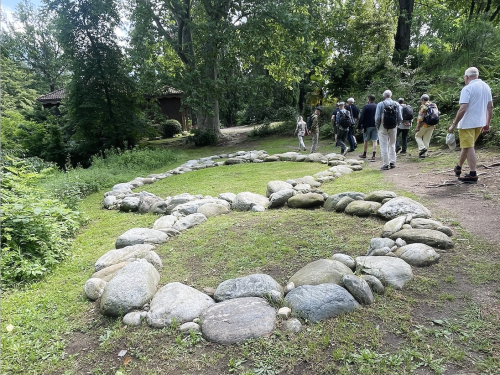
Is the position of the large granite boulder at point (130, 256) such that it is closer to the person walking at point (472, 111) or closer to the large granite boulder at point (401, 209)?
the large granite boulder at point (401, 209)

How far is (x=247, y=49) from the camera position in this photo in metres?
17.6

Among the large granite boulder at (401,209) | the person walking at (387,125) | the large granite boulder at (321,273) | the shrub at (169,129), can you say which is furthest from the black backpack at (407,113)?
the shrub at (169,129)

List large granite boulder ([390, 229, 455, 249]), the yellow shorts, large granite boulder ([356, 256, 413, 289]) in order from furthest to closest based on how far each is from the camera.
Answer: the yellow shorts
large granite boulder ([390, 229, 455, 249])
large granite boulder ([356, 256, 413, 289])

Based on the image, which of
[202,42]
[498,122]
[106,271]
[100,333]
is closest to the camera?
[100,333]

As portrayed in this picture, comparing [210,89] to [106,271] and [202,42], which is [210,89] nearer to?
[202,42]

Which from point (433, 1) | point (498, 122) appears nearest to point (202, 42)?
point (498, 122)

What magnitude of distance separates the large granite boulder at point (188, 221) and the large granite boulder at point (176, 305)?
197 centimetres

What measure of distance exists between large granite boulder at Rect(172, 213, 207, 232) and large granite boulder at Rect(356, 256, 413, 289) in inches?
109

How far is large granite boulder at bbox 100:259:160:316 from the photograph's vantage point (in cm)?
299

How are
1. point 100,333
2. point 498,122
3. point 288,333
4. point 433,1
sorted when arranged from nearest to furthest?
point 288,333 < point 100,333 < point 498,122 < point 433,1

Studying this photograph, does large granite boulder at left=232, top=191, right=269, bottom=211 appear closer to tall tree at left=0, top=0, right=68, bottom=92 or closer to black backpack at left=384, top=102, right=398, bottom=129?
black backpack at left=384, top=102, right=398, bottom=129

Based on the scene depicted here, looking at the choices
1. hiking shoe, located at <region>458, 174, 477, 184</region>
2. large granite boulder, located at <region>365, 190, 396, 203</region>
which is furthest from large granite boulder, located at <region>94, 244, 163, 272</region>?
hiking shoe, located at <region>458, 174, 477, 184</region>

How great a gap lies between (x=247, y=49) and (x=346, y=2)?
24.3ft

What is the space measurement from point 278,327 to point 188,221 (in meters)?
2.94
